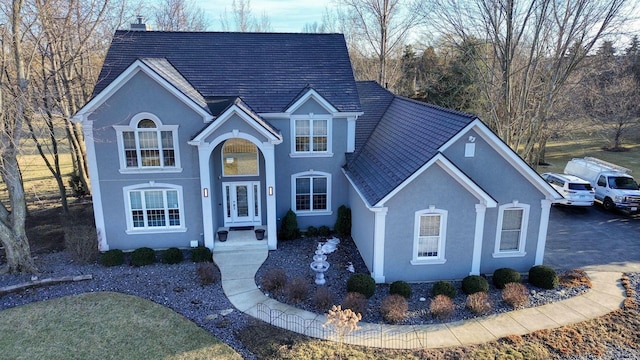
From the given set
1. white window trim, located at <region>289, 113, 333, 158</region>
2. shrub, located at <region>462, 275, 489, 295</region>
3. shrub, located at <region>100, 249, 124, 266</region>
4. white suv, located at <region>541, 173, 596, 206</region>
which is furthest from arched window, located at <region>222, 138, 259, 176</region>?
white suv, located at <region>541, 173, 596, 206</region>

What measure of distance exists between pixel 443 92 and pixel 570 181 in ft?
51.9

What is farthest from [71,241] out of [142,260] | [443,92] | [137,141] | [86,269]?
[443,92]

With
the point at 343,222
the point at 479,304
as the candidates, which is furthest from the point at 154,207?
the point at 479,304

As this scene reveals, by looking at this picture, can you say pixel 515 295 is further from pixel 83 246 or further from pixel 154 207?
pixel 83 246

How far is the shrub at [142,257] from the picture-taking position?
16.1 meters

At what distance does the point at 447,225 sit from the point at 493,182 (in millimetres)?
2356

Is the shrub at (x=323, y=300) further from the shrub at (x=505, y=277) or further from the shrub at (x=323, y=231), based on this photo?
the shrub at (x=505, y=277)

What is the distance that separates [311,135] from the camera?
18.9 m

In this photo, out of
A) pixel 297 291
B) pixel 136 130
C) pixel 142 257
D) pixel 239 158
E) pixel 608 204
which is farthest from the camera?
pixel 608 204

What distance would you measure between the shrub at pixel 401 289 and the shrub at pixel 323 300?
219cm

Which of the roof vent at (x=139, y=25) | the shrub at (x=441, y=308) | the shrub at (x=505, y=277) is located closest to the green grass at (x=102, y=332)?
the shrub at (x=441, y=308)

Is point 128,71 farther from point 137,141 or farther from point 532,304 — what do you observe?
point 532,304

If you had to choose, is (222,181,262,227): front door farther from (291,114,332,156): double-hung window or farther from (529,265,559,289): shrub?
(529,265,559,289): shrub

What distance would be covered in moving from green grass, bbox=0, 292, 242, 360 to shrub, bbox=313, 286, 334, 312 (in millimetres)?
3204
